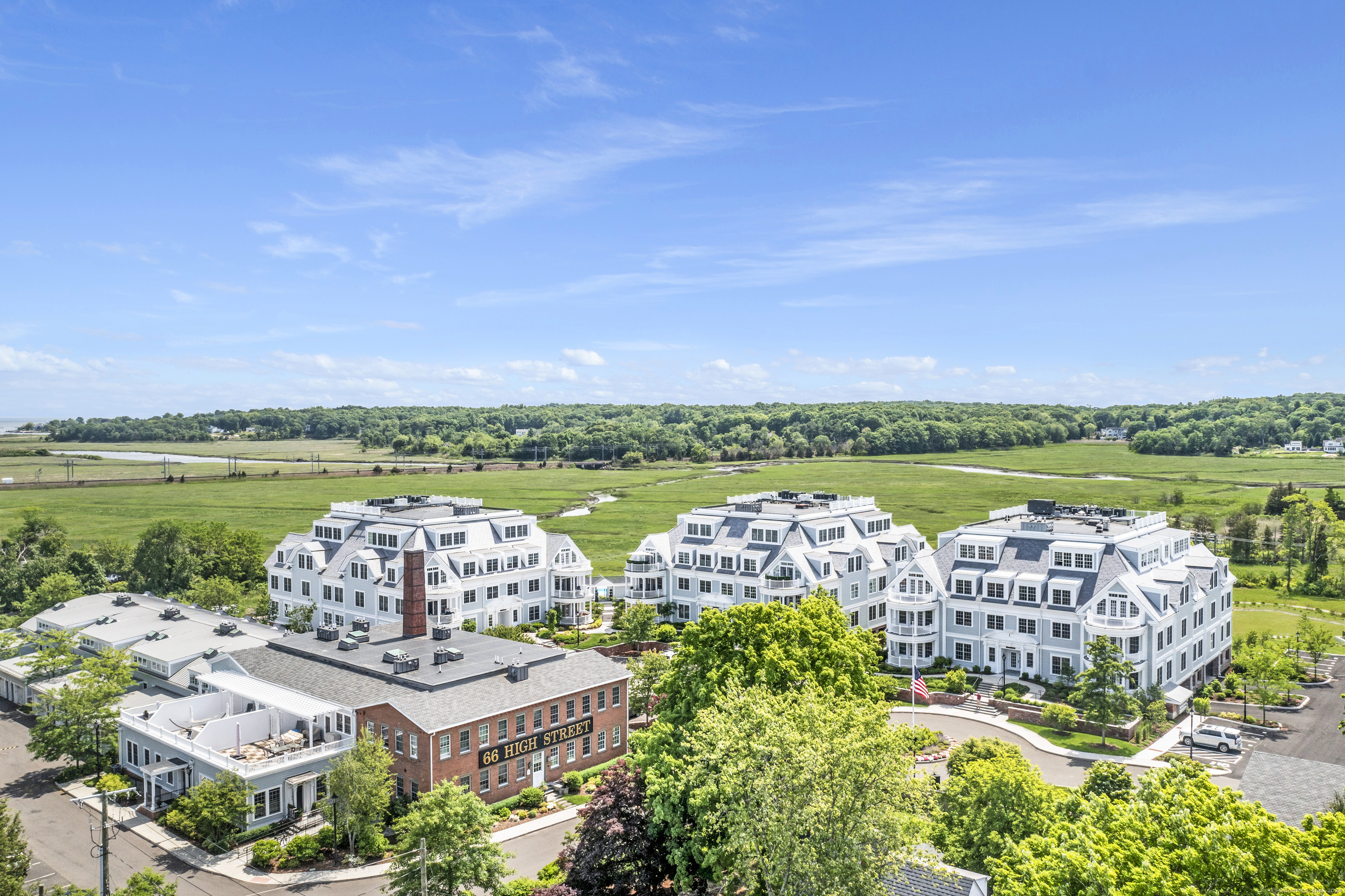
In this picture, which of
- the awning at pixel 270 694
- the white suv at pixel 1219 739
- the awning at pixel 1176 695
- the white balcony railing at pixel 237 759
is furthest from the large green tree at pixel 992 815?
the awning at pixel 270 694

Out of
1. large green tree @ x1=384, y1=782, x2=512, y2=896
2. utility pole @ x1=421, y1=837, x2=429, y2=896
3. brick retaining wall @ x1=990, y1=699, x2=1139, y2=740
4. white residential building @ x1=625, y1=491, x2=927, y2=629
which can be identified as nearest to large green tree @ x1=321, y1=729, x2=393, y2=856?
large green tree @ x1=384, y1=782, x2=512, y2=896

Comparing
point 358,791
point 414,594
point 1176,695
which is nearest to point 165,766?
point 358,791

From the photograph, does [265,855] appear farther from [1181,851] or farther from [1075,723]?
[1075,723]

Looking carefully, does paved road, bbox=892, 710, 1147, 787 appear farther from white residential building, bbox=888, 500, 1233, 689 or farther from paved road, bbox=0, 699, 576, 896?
paved road, bbox=0, 699, 576, 896

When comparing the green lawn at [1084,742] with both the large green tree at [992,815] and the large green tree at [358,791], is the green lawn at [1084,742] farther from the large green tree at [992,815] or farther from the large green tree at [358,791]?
the large green tree at [358,791]

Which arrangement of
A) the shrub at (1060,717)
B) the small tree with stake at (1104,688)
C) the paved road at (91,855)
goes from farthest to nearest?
the shrub at (1060,717) → the small tree with stake at (1104,688) → the paved road at (91,855)

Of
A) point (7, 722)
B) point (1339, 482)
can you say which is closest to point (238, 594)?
point (7, 722)
